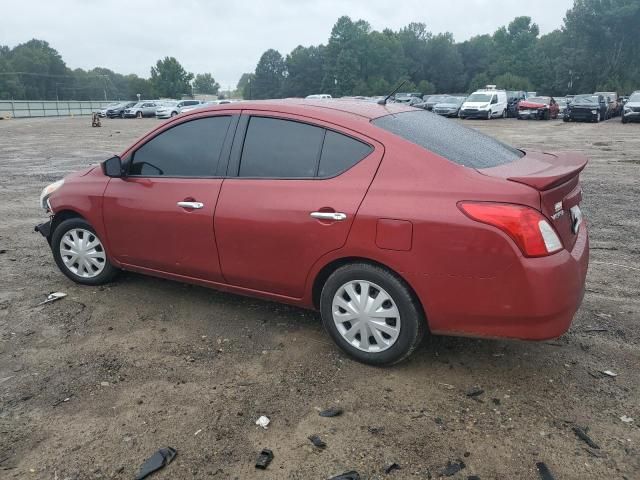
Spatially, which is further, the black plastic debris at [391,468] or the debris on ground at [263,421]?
the debris on ground at [263,421]

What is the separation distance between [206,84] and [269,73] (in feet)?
141

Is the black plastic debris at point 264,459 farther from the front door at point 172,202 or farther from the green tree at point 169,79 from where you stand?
the green tree at point 169,79

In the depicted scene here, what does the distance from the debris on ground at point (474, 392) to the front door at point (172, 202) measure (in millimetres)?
1939

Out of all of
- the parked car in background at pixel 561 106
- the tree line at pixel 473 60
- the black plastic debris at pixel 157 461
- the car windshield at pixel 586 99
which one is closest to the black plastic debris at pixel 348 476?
the black plastic debris at pixel 157 461

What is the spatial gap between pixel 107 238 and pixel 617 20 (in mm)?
87913

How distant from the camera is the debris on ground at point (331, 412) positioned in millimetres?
2953

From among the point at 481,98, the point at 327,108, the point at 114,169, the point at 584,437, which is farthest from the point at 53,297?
the point at 481,98

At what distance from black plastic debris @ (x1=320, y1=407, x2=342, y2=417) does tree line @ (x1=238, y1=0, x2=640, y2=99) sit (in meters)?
80.3

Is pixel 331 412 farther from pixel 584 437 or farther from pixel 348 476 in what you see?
pixel 584 437

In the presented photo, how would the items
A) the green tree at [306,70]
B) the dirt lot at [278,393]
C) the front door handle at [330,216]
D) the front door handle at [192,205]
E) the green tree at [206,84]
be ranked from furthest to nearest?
1. the green tree at [206,84]
2. the green tree at [306,70]
3. the front door handle at [192,205]
4. the front door handle at [330,216]
5. the dirt lot at [278,393]

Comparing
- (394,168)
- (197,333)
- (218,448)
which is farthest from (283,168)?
(218,448)

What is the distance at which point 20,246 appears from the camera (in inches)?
247

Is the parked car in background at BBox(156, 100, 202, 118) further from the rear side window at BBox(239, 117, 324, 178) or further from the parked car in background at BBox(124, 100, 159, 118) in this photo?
the rear side window at BBox(239, 117, 324, 178)

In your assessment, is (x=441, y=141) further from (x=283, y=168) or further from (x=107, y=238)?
(x=107, y=238)
